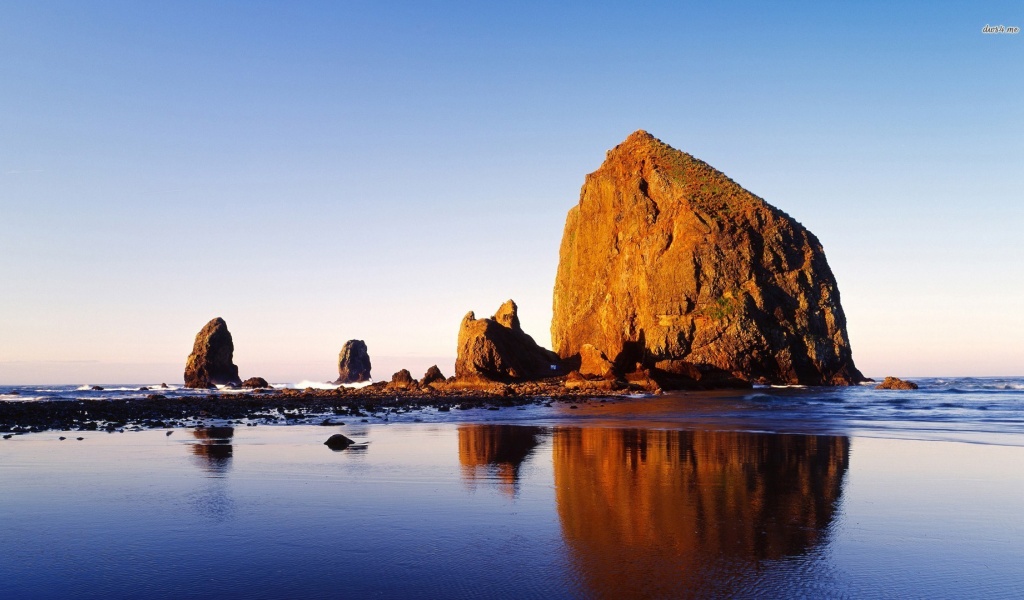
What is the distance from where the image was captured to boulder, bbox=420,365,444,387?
64.1 m

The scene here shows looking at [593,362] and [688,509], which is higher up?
[593,362]

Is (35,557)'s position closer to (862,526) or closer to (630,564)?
(630,564)

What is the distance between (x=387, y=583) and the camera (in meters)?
5.23

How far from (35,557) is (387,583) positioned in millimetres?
3532

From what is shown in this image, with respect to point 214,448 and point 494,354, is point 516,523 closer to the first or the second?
point 214,448

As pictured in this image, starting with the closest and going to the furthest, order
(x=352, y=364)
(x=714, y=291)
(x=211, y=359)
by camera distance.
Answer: (x=714, y=291) < (x=211, y=359) < (x=352, y=364)

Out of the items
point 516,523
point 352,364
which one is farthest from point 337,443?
point 352,364

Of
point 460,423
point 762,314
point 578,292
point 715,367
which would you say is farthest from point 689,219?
point 460,423

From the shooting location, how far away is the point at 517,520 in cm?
741

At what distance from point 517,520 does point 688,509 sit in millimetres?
2093

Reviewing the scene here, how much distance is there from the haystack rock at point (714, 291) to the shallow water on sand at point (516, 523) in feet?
174

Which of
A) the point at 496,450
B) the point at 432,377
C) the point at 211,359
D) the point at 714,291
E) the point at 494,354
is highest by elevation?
the point at 714,291

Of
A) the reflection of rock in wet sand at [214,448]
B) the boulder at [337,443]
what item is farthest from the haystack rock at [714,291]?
the boulder at [337,443]

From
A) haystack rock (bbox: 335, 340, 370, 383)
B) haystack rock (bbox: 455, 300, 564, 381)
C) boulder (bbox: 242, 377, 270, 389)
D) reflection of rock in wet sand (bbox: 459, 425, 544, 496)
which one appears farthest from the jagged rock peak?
reflection of rock in wet sand (bbox: 459, 425, 544, 496)
